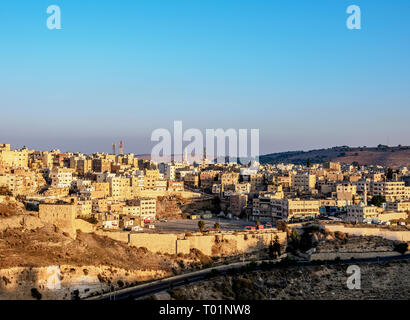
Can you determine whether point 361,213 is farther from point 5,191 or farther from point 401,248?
point 5,191

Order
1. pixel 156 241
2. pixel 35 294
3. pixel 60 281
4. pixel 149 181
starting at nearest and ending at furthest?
pixel 35 294 → pixel 60 281 → pixel 156 241 → pixel 149 181

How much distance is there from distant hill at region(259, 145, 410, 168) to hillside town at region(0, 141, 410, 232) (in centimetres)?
4892

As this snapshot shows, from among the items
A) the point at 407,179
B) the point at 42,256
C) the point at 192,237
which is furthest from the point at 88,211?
the point at 407,179

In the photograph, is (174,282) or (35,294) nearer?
(35,294)

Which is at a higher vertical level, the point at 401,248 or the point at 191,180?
the point at 191,180

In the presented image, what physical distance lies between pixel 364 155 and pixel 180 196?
234 feet

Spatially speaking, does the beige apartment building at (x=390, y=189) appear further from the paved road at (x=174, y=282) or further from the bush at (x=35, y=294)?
the bush at (x=35, y=294)

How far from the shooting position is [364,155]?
10200cm

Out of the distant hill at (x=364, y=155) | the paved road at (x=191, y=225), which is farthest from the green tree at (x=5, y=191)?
the distant hill at (x=364, y=155)

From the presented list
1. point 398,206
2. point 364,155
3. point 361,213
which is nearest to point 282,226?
point 361,213

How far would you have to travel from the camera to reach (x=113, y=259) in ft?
72.1

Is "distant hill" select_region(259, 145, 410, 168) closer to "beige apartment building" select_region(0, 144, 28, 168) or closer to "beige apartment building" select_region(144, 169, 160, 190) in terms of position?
"beige apartment building" select_region(144, 169, 160, 190)

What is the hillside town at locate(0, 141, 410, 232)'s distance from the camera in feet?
95.0

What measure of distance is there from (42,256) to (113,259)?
343 centimetres
